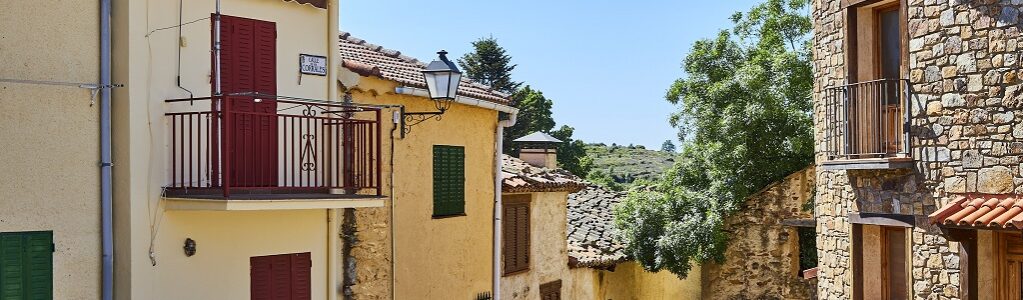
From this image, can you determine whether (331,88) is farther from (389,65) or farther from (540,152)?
(540,152)

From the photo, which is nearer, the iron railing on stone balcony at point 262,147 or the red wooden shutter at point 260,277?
the iron railing on stone balcony at point 262,147

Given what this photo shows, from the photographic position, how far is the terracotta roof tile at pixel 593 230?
2461 centimetres

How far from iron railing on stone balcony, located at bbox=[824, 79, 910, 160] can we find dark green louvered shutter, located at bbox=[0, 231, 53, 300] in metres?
9.38

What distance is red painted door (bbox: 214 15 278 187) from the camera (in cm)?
1197

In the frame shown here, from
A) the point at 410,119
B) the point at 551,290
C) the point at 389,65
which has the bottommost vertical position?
the point at 551,290

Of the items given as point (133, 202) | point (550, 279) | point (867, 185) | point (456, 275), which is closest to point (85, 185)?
point (133, 202)

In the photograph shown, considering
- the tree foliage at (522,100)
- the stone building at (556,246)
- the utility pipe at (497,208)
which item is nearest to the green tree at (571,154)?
the tree foliage at (522,100)

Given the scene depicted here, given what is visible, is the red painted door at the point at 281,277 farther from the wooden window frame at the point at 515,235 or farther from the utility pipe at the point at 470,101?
the wooden window frame at the point at 515,235

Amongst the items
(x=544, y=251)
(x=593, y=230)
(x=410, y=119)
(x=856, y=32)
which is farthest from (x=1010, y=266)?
(x=593, y=230)

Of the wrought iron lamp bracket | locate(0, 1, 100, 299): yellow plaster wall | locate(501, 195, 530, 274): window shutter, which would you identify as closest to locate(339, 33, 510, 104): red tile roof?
the wrought iron lamp bracket

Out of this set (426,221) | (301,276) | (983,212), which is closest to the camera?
(983,212)

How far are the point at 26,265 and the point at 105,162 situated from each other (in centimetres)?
117

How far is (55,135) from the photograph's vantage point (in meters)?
10.4

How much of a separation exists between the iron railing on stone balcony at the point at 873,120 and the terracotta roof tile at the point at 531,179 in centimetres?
691
